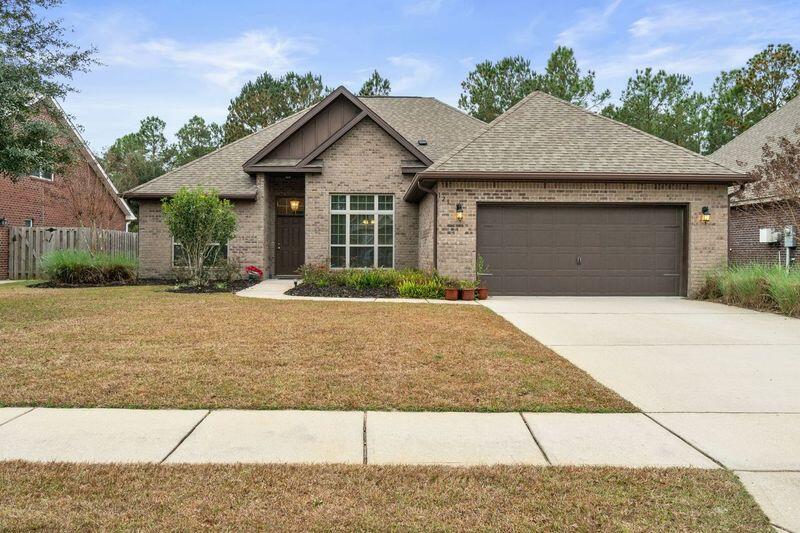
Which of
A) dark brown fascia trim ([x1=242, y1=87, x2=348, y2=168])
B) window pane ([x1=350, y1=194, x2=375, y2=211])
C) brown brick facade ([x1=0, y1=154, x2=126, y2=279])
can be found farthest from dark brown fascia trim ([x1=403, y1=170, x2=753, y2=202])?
brown brick facade ([x1=0, y1=154, x2=126, y2=279])

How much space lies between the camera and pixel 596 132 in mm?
13773

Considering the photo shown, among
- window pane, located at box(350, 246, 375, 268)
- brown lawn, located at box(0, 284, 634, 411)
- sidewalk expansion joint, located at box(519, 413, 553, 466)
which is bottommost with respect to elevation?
sidewalk expansion joint, located at box(519, 413, 553, 466)

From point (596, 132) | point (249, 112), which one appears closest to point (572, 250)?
point (596, 132)

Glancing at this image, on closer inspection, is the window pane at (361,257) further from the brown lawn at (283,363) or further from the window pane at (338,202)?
the brown lawn at (283,363)

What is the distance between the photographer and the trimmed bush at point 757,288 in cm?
942

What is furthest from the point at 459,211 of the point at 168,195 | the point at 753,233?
the point at 753,233

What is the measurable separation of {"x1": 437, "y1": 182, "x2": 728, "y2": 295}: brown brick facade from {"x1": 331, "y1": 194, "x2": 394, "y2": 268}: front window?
158 inches

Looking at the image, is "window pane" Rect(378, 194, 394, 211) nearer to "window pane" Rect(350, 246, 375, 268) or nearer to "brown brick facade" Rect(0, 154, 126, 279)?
"window pane" Rect(350, 246, 375, 268)

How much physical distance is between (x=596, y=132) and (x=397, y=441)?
12.7 m

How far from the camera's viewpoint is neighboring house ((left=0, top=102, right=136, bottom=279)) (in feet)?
59.9

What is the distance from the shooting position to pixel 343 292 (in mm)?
12188

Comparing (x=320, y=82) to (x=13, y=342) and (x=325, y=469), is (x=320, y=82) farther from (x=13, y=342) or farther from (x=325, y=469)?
(x=325, y=469)

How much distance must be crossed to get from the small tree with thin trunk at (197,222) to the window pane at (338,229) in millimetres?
3409

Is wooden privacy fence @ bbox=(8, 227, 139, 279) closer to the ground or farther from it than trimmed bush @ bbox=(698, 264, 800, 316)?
farther from it
